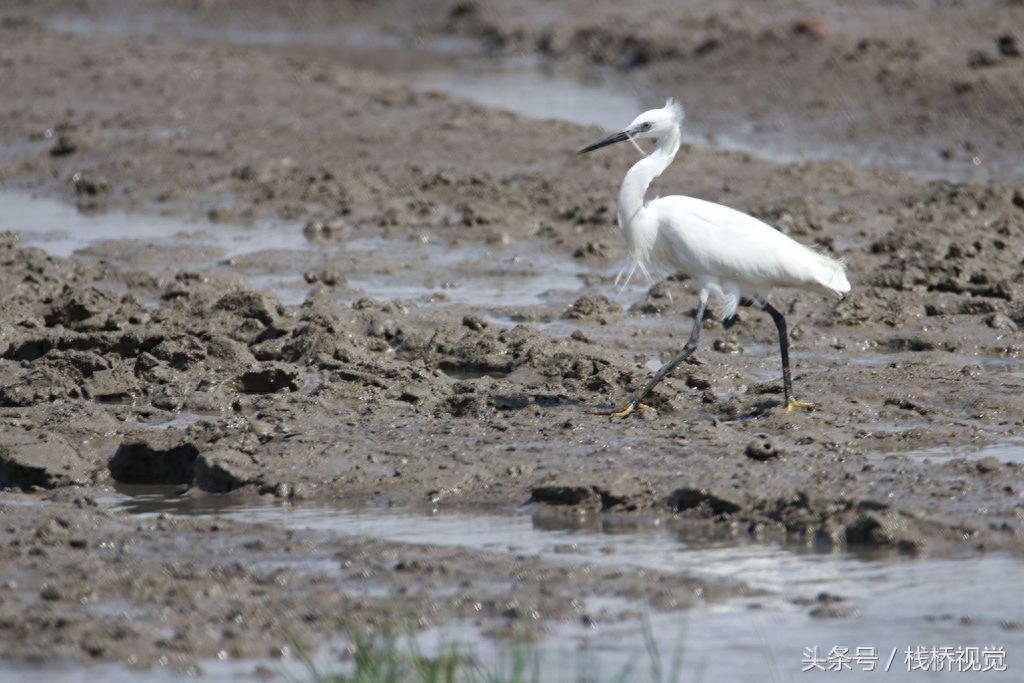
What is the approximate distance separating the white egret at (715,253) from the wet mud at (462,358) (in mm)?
460

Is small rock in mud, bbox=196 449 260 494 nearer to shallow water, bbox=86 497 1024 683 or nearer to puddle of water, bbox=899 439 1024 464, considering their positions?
shallow water, bbox=86 497 1024 683

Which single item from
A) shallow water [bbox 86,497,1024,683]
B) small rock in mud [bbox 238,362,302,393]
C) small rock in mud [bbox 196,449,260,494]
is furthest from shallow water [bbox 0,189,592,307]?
shallow water [bbox 86,497,1024,683]

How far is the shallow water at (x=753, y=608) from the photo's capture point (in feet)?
16.9

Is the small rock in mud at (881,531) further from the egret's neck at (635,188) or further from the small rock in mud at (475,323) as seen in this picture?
the small rock in mud at (475,323)

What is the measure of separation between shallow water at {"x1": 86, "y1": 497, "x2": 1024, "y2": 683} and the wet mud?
14 centimetres

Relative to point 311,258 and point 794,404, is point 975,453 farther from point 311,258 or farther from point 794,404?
point 311,258

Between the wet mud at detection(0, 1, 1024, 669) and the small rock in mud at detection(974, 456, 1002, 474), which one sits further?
the small rock in mud at detection(974, 456, 1002, 474)

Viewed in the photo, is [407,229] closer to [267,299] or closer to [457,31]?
[267,299]

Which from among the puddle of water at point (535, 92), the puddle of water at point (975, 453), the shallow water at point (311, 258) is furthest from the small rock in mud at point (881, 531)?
the puddle of water at point (535, 92)

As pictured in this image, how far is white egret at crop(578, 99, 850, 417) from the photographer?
26.2 feet

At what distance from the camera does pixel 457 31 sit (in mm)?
26625

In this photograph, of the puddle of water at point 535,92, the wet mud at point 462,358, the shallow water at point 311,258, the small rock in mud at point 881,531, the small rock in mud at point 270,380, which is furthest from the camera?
the puddle of water at point 535,92

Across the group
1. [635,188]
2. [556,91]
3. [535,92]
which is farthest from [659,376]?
[556,91]

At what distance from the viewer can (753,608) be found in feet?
18.0
